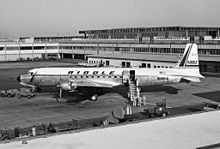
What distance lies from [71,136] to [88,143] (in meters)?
2.21

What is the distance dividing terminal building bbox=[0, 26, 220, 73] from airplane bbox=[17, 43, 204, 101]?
26.0 meters

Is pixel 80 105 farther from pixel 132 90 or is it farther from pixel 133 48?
pixel 133 48

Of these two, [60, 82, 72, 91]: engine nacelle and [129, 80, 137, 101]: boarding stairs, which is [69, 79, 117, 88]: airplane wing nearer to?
[60, 82, 72, 91]: engine nacelle

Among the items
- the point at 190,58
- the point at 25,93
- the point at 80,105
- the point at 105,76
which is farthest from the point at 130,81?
the point at 25,93

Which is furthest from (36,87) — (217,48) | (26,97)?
(217,48)

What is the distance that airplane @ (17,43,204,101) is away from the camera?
54.4m

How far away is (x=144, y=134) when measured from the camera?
78.2ft

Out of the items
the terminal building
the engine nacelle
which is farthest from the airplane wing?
the terminal building

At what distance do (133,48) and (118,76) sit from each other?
6627cm

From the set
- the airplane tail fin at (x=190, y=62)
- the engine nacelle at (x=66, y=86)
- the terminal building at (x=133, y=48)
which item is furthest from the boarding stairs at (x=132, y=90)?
the terminal building at (x=133, y=48)

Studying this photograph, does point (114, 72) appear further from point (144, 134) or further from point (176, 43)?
point (176, 43)

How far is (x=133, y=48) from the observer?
120 m

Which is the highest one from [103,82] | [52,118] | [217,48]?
[217,48]

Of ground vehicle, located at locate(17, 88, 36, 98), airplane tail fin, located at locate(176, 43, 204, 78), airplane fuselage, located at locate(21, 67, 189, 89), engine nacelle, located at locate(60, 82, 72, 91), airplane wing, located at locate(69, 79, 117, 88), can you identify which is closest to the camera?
engine nacelle, located at locate(60, 82, 72, 91)
